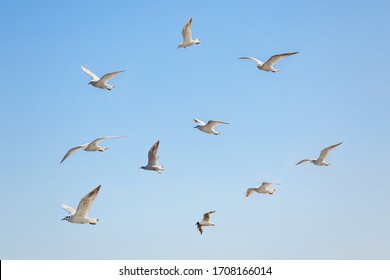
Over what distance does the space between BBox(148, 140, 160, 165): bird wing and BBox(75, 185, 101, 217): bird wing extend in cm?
786

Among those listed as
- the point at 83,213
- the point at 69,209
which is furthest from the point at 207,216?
the point at 83,213

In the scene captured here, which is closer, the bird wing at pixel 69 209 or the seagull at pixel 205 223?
the bird wing at pixel 69 209

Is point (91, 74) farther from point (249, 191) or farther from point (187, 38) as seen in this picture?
point (249, 191)

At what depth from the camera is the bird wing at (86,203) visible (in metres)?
24.7

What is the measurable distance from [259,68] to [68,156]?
414 inches

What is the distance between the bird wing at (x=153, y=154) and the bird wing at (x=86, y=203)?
7860 mm

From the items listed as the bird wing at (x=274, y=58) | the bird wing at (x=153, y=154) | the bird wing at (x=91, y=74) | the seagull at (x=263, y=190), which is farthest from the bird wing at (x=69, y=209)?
the bird wing at (x=274, y=58)

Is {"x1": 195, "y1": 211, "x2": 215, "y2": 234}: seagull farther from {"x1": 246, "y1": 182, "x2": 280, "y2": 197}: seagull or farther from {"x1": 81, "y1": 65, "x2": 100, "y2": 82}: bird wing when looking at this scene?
{"x1": 81, "y1": 65, "x2": 100, "y2": 82}: bird wing

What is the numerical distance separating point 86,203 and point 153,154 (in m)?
8.49

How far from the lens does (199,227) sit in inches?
1432

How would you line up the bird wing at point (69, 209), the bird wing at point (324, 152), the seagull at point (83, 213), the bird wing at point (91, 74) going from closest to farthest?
the seagull at point (83, 213), the bird wing at point (69, 209), the bird wing at point (91, 74), the bird wing at point (324, 152)

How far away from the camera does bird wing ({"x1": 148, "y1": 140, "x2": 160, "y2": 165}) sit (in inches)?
1318

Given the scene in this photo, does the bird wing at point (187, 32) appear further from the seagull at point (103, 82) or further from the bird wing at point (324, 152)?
the bird wing at point (324, 152)
